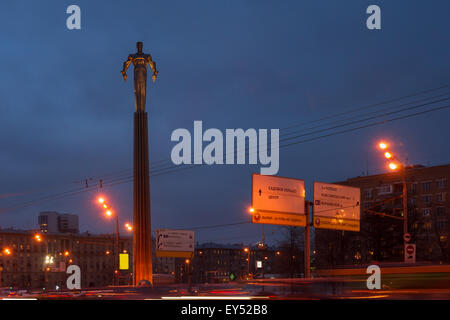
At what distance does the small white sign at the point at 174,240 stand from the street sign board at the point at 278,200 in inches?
926

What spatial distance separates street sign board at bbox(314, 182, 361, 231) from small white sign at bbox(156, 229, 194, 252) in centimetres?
2284

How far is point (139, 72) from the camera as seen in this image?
60.0 meters

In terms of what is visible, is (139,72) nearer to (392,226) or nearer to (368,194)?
(392,226)

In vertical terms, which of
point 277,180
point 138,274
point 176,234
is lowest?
point 138,274

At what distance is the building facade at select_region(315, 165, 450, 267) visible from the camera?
76.1 metres

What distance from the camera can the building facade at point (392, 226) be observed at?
76125 mm

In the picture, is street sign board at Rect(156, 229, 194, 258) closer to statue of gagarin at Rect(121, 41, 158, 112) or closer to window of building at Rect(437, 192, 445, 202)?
statue of gagarin at Rect(121, 41, 158, 112)

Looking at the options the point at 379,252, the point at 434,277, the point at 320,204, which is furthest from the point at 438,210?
the point at 434,277

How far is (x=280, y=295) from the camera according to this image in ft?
40.3

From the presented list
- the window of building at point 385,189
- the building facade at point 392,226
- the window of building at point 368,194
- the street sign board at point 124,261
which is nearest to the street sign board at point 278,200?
the building facade at point 392,226

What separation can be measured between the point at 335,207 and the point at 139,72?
29440 mm
